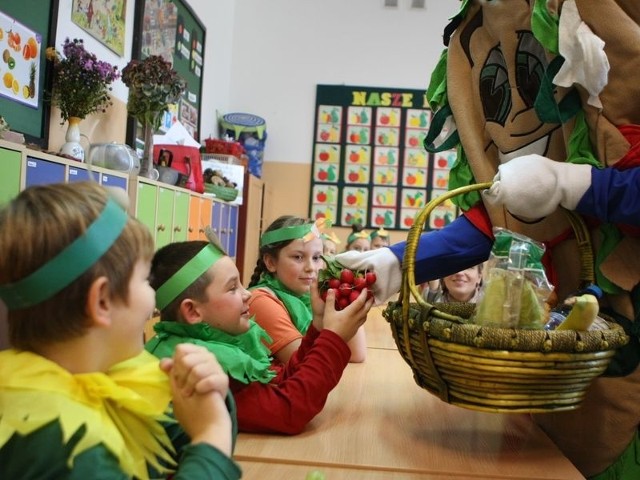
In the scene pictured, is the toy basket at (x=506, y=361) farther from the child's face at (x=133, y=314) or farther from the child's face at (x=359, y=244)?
the child's face at (x=359, y=244)

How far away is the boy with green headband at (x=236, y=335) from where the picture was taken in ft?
3.58

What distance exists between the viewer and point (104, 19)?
347cm

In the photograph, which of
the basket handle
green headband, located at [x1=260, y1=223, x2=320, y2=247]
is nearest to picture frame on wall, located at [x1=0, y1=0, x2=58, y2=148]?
green headband, located at [x1=260, y1=223, x2=320, y2=247]

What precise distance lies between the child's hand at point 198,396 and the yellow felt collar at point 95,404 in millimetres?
25

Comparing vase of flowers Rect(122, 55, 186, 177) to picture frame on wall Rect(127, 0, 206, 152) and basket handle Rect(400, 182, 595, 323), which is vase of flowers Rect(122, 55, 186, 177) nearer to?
picture frame on wall Rect(127, 0, 206, 152)

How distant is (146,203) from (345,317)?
86.2 inches

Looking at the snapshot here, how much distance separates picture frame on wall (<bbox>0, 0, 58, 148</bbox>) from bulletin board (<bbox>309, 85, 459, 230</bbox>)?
3.57m

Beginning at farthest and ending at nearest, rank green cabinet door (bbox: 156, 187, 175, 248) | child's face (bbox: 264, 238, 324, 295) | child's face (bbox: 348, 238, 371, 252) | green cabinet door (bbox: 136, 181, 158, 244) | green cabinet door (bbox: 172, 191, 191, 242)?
child's face (bbox: 348, 238, 371, 252), green cabinet door (bbox: 172, 191, 191, 242), green cabinet door (bbox: 156, 187, 175, 248), green cabinet door (bbox: 136, 181, 158, 244), child's face (bbox: 264, 238, 324, 295)

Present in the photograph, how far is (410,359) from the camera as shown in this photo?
3.54 feet

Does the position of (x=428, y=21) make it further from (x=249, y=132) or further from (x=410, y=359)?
(x=410, y=359)

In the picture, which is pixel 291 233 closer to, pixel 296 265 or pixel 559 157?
pixel 296 265

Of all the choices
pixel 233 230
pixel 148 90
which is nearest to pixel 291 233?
pixel 148 90

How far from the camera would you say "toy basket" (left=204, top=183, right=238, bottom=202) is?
4688mm

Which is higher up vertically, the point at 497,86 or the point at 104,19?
the point at 104,19
